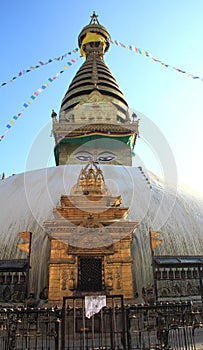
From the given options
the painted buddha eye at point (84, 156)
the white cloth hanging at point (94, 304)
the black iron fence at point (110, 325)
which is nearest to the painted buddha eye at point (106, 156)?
the painted buddha eye at point (84, 156)

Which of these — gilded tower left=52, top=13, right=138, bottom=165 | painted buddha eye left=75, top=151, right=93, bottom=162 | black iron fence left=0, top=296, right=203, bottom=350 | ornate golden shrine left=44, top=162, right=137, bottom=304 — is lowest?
black iron fence left=0, top=296, right=203, bottom=350

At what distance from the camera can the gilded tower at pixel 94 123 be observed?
22.3 meters

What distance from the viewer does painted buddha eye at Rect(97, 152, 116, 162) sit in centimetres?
2177

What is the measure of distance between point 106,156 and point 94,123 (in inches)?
101

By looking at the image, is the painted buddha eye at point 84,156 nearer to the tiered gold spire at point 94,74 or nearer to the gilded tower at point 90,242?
the tiered gold spire at point 94,74

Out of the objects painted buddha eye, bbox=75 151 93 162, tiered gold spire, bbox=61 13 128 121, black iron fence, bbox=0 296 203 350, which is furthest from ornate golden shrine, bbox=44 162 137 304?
tiered gold spire, bbox=61 13 128 121

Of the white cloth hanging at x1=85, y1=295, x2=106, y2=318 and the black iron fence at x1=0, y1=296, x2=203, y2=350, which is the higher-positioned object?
the white cloth hanging at x1=85, y1=295, x2=106, y2=318

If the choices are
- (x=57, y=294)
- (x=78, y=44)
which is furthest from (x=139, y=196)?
(x=78, y=44)

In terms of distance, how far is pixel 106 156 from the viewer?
2211 centimetres

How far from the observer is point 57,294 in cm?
869

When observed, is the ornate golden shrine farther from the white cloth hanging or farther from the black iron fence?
the white cloth hanging

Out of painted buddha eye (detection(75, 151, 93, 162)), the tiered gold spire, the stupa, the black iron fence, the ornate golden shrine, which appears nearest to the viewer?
the black iron fence

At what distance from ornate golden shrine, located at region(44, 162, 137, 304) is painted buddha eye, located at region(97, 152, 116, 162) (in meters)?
11.9

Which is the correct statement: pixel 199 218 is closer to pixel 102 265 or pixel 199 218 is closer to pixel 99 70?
pixel 102 265
